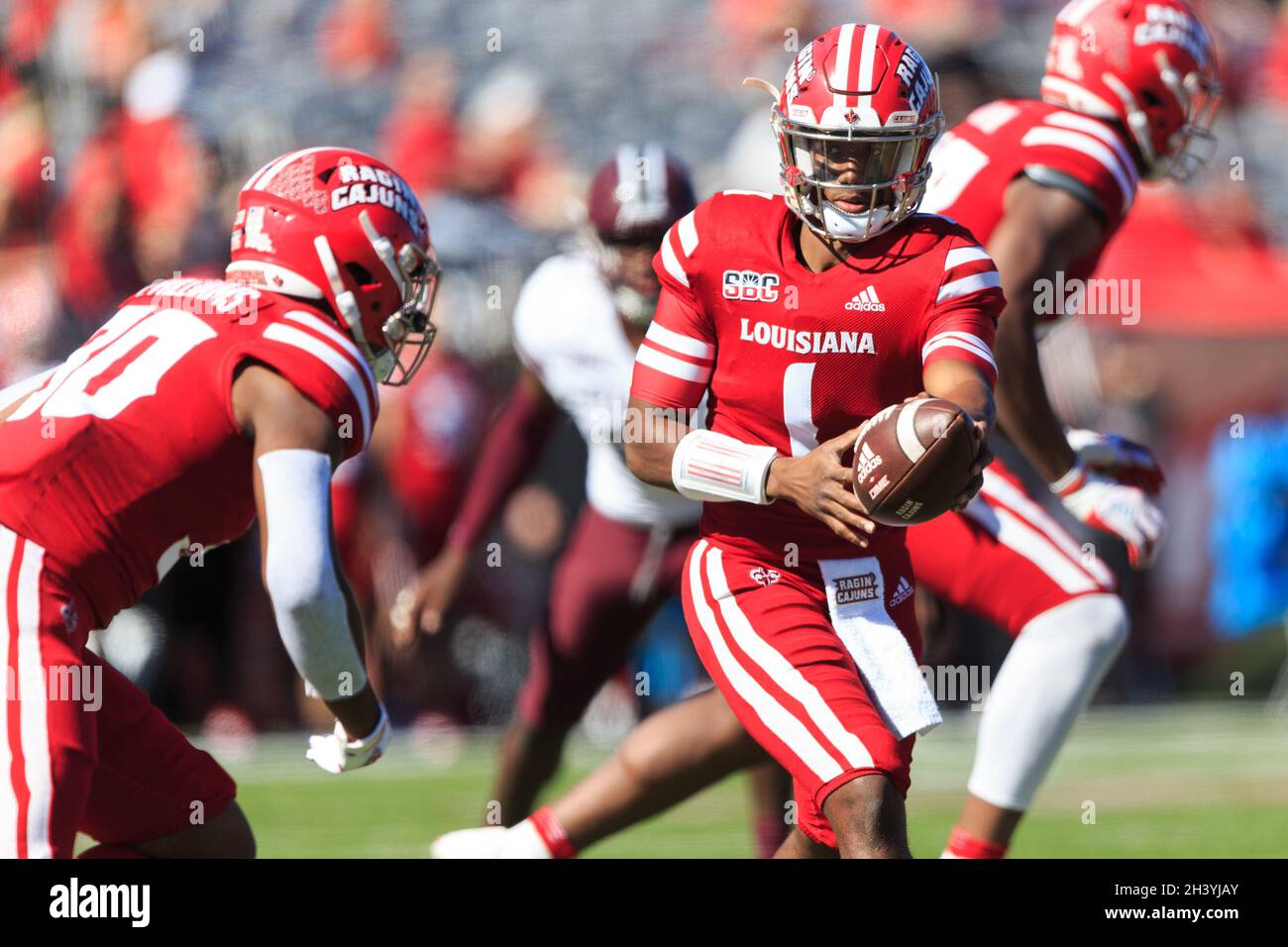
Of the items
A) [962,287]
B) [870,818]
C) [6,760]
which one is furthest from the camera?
[962,287]

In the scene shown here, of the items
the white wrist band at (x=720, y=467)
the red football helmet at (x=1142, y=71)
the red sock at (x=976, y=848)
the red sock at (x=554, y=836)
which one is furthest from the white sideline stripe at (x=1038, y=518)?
the red sock at (x=554, y=836)

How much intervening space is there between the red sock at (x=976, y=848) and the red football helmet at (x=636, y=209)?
5.83 ft

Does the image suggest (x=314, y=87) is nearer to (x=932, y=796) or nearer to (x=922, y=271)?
(x=932, y=796)

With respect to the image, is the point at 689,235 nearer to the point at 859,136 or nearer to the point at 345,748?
the point at 859,136

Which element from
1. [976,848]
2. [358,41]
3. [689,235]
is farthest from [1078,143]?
[358,41]

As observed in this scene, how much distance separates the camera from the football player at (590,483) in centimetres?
552

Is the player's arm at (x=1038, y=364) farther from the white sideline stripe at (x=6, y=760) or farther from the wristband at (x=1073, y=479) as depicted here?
the white sideline stripe at (x=6, y=760)

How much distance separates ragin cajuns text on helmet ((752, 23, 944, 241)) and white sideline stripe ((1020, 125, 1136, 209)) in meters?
1.09

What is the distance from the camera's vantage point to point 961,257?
3.74 meters

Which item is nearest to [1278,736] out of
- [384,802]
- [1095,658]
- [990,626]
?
[990,626]

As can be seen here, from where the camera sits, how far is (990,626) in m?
9.75

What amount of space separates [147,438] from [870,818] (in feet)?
4.98

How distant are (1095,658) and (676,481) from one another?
1.42m

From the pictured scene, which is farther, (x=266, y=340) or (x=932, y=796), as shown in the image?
(x=932, y=796)
